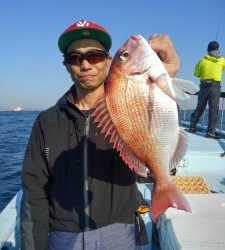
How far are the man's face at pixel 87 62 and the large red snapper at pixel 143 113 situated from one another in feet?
1.80

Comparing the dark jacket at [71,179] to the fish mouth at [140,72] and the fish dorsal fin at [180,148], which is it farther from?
the fish mouth at [140,72]

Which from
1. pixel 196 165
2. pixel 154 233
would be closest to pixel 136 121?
pixel 154 233

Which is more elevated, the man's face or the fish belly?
the man's face

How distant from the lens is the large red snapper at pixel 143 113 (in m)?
2.00

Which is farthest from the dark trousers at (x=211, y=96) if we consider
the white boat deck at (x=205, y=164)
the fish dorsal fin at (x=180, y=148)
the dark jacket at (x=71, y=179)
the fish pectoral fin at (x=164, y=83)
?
the fish pectoral fin at (x=164, y=83)

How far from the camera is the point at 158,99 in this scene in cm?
202

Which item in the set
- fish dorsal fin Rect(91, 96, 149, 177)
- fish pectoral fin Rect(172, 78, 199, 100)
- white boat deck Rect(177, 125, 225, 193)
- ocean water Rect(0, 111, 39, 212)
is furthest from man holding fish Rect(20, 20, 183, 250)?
ocean water Rect(0, 111, 39, 212)

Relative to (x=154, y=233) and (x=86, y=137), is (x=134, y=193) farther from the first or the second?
(x=154, y=233)

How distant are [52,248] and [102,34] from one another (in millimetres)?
1742

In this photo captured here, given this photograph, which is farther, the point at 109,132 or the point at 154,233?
the point at 154,233

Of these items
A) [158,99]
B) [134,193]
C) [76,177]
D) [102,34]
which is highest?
[102,34]

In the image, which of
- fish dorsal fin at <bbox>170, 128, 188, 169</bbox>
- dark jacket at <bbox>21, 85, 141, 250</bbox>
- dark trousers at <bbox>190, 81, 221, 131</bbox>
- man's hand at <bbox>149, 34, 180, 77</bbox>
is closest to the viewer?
fish dorsal fin at <bbox>170, 128, 188, 169</bbox>

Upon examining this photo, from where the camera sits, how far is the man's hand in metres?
2.29

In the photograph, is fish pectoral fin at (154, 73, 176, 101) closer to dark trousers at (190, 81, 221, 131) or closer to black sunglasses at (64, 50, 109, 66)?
black sunglasses at (64, 50, 109, 66)
